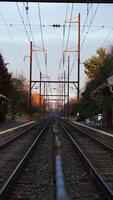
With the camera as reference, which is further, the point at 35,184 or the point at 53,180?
the point at 53,180

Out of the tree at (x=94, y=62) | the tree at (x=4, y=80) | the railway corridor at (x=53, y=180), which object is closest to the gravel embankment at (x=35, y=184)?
the railway corridor at (x=53, y=180)

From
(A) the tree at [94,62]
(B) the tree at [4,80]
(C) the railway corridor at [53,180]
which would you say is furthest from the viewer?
(A) the tree at [94,62]

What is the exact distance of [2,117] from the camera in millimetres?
63281

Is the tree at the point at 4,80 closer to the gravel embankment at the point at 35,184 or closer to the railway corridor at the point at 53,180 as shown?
the railway corridor at the point at 53,180

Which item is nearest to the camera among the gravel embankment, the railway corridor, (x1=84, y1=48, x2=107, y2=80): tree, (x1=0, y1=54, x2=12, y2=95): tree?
the railway corridor

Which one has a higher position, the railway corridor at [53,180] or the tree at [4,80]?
the tree at [4,80]

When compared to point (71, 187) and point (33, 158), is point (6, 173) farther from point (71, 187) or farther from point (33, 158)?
point (33, 158)

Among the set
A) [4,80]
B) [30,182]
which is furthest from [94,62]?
[30,182]

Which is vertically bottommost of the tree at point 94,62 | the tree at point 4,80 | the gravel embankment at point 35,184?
the gravel embankment at point 35,184

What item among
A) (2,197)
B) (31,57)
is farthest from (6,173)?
(31,57)

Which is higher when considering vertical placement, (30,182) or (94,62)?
(94,62)

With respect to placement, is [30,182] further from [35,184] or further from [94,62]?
[94,62]

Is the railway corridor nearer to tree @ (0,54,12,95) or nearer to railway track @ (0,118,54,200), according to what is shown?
railway track @ (0,118,54,200)

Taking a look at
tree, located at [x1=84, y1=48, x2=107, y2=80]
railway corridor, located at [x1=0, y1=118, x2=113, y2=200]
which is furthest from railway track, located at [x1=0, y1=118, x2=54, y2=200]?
tree, located at [x1=84, y1=48, x2=107, y2=80]
